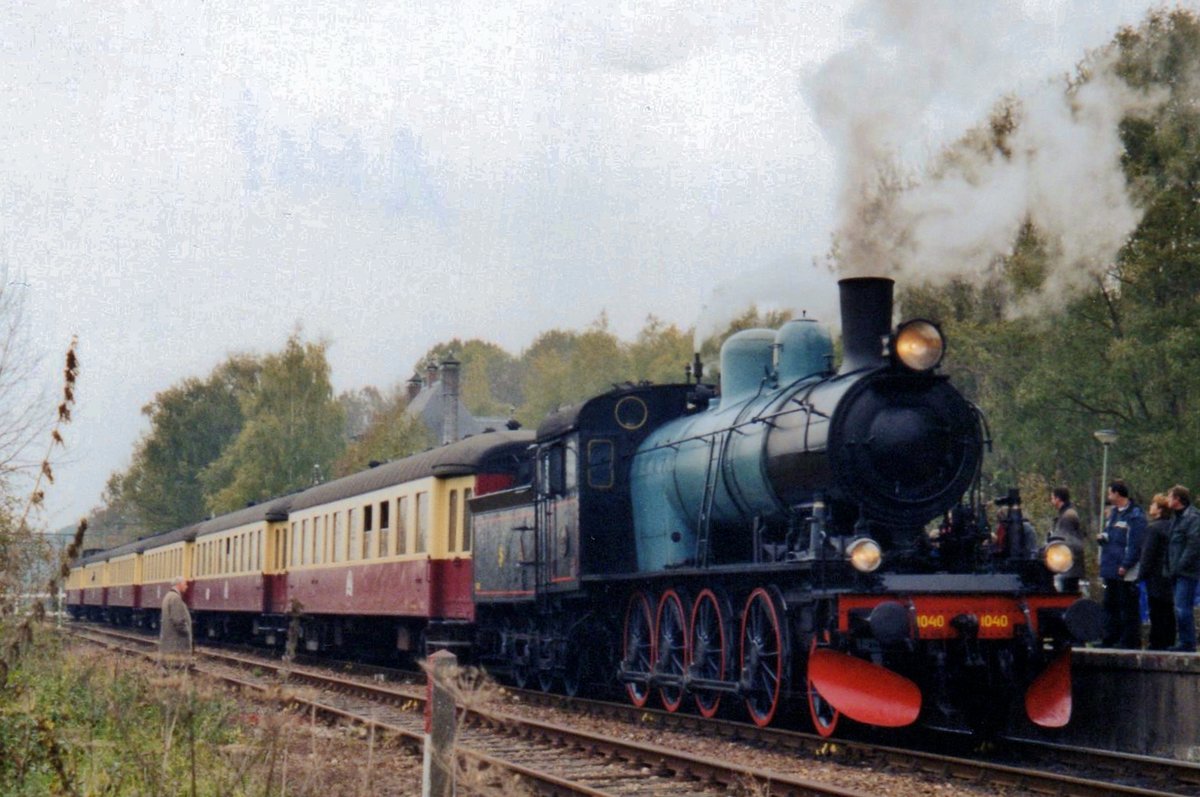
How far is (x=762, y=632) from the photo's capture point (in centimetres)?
1142

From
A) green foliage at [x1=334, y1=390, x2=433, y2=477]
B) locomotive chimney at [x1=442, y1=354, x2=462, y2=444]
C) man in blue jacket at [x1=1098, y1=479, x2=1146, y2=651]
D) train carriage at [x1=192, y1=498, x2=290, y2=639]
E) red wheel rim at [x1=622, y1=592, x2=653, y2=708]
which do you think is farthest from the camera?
green foliage at [x1=334, y1=390, x2=433, y2=477]

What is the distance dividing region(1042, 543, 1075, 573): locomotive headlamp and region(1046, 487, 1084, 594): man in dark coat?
0.28m

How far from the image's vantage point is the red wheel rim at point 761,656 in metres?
11.2

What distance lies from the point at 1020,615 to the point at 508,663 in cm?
902

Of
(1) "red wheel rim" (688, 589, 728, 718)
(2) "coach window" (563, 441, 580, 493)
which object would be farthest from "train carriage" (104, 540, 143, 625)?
(1) "red wheel rim" (688, 589, 728, 718)

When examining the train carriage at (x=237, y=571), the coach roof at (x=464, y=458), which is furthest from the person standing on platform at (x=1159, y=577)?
the train carriage at (x=237, y=571)

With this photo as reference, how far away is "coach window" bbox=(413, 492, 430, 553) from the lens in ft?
61.0

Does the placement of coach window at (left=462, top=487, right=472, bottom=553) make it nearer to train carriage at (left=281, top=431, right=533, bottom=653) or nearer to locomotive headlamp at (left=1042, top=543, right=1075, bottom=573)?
train carriage at (left=281, top=431, right=533, bottom=653)

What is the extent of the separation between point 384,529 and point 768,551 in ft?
32.9

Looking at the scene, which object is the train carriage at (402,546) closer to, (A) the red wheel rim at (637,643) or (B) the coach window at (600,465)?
(B) the coach window at (600,465)

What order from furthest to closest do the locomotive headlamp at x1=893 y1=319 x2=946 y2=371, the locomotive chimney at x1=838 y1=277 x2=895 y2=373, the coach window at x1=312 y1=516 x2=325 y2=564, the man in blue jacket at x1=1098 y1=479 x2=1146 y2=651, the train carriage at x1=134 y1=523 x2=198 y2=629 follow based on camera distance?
the train carriage at x1=134 y1=523 x2=198 y2=629, the coach window at x1=312 y1=516 x2=325 y2=564, the man in blue jacket at x1=1098 y1=479 x2=1146 y2=651, the locomotive chimney at x1=838 y1=277 x2=895 y2=373, the locomotive headlamp at x1=893 y1=319 x2=946 y2=371

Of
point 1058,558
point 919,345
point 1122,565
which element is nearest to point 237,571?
point 1122,565

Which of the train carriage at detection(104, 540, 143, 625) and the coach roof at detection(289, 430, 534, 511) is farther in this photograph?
the train carriage at detection(104, 540, 143, 625)

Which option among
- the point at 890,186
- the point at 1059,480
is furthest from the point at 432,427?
the point at 890,186
